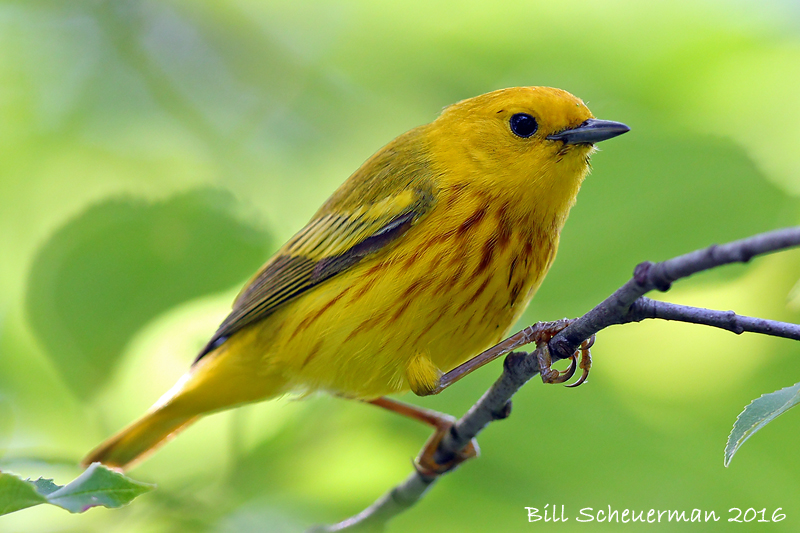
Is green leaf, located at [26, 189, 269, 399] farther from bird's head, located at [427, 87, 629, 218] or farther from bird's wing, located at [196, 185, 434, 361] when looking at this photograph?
bird's head, located at [427, 87, 629, 218]

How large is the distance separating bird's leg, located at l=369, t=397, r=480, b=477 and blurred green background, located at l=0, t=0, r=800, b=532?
0.17 m

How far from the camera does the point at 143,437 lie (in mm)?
3361

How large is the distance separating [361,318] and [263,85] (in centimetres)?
204

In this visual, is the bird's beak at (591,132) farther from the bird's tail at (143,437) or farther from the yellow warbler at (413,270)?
the bird's tail at (143,437)

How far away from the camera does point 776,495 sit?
2322 millimetres

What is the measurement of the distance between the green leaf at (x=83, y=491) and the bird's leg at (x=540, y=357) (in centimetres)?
122

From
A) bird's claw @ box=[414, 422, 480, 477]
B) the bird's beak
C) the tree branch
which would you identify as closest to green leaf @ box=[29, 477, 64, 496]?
the tree branch

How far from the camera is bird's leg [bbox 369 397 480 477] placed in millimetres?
2941

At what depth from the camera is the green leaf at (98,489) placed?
1.25 meters

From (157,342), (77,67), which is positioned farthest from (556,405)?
(77,67)

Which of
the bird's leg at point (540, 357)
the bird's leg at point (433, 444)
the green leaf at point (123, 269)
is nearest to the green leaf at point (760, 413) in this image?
the bird's leg at point (540, 357)

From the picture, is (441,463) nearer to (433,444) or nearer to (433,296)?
(433,444)

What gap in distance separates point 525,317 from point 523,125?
31.6 inches

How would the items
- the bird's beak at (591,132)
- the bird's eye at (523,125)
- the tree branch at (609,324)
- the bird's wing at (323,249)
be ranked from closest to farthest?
the tree branch at (609,324) < the bird's beak at (591,132) < the bird's eye at (523,125) < the bird's wing at (323,249)
